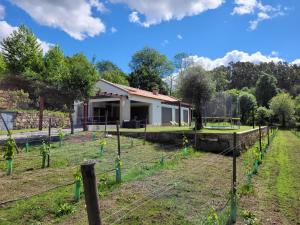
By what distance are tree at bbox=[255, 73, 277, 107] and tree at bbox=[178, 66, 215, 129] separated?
4526cm

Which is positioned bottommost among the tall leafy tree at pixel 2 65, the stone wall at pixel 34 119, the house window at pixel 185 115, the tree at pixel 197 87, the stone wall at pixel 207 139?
the stone wall at pixel 207 139

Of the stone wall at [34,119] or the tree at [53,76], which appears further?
the stone wall at [34,119]

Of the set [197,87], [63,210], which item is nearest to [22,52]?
[197,87]

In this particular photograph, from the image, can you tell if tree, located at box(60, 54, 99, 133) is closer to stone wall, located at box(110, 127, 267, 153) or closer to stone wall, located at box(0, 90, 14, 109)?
stone wall, located at box(110, 127, 267, 153)

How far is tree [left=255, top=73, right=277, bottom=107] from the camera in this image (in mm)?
62812

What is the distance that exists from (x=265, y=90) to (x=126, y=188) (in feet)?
197

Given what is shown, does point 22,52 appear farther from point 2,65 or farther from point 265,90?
point 265,90

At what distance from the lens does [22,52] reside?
3791 centimetres

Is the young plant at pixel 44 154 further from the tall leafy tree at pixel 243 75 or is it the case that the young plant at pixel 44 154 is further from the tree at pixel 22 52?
the tall leafy tree at pixel 243 75

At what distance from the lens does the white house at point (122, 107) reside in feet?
89.1

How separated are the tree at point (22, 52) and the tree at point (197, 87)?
22.5 meters

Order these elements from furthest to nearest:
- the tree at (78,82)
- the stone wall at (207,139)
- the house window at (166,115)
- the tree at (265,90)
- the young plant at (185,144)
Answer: the tree at (265,90) → the house window at (166,115) → the tree at (78,82) → the stone wall at (207,139) → the young plant at (185,144)

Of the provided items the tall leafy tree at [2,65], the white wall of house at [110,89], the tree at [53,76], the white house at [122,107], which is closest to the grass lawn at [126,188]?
the tree at [53,76]

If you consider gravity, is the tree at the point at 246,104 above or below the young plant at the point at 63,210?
above
